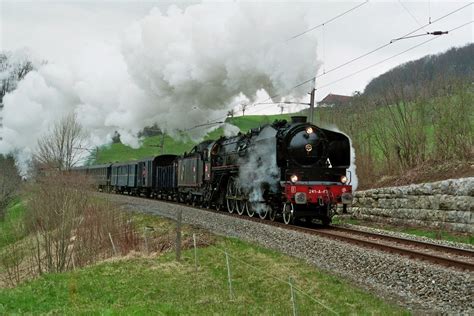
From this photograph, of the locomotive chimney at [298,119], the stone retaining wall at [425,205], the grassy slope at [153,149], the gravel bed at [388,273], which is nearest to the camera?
the gravel bed at [388,273]

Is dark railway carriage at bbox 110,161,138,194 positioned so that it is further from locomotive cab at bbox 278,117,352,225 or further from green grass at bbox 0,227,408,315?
green grass at bbox 0,227,408,315

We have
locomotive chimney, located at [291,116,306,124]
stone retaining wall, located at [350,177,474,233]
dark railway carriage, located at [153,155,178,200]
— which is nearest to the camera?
stone retaining wall, located at [350,177,474,233]

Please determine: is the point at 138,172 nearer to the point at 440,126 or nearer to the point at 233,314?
the point at 440,126

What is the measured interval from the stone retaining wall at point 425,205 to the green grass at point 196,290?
21.9 feet

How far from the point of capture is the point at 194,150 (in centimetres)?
2902

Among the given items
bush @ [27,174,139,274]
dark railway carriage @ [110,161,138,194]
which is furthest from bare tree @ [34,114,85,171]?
bush @ [27,174,139,274]

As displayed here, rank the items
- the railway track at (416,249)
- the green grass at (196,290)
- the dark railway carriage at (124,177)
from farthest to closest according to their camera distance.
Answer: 1. the dark railway carriage at (124,177)
2. the railway track at (416,249)
3. the green grass at (196,290)

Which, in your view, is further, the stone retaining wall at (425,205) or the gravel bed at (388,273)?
the stone retaining wall at (425,205)

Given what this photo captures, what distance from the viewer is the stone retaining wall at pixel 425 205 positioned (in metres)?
15.2

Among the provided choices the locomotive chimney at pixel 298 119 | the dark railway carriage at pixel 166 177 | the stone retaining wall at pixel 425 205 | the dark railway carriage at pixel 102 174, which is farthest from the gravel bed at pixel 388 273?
the dark railway carriage at pixel 102 174

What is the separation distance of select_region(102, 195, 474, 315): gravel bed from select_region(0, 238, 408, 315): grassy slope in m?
0.42

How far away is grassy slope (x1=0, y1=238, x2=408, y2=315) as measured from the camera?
766 centimetres

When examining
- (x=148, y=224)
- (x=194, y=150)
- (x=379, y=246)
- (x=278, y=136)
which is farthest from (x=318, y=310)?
(x=194, y=150)

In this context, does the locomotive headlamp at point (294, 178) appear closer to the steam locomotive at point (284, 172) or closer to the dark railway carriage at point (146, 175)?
the steam locomotive at point (284, 172)
